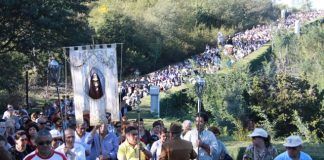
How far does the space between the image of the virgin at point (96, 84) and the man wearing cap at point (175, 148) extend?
100 inches

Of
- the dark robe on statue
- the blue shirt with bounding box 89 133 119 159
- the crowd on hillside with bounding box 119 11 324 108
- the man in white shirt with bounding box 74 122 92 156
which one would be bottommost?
the blue shirt with bounding box 89 133 119 159

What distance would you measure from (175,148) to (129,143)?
136cm

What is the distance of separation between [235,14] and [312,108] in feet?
178

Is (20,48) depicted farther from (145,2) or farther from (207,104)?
(145,2)

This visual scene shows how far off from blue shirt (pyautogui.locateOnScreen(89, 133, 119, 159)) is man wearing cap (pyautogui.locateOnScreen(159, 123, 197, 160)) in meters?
2.56

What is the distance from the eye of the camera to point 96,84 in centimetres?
1089

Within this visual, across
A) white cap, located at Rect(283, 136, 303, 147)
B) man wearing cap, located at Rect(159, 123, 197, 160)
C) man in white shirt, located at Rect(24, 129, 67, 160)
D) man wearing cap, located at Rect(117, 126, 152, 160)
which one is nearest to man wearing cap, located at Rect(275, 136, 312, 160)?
white cap, located at Rect(283, 136, 303, 147)

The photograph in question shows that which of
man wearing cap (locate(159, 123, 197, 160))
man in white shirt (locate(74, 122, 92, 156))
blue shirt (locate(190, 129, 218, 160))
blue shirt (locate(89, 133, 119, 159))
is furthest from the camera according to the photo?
blue shirt (locate(89, 133, 119, 159))

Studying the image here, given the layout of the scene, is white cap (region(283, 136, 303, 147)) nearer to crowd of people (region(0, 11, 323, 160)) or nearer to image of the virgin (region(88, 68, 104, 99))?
crowd of people (region(0, 11, 323, 160))

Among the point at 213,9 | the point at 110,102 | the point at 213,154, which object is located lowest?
the point at 213,154

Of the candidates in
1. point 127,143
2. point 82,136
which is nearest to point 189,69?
point 82,136

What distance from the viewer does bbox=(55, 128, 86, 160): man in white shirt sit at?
29.1 ft

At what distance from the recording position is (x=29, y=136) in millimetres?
11055

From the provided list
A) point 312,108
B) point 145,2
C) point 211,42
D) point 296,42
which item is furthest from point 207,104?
point 145,2
